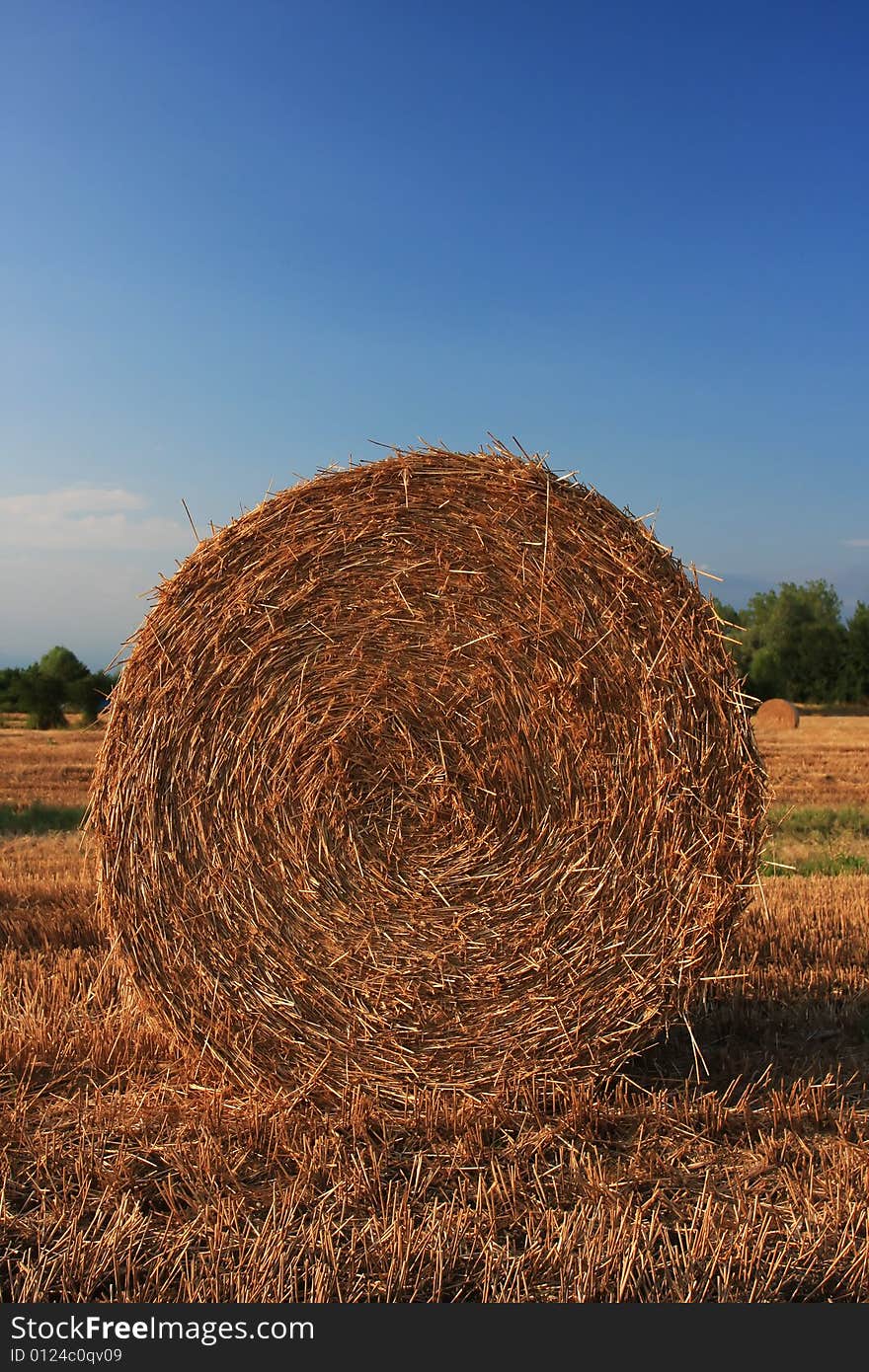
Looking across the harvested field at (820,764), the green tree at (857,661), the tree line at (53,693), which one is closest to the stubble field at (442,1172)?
the harvested field at (820,764)

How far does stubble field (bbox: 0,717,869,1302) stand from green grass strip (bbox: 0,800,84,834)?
245 inches

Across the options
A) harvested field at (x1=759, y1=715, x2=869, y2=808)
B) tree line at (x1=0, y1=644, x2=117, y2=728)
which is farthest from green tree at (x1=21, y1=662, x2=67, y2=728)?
harvested field at (x1=759, y1=715, x2=869, y2=808)

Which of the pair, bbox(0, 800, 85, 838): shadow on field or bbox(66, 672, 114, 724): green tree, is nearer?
bbox(0, 800, 85, 838): shadow on field

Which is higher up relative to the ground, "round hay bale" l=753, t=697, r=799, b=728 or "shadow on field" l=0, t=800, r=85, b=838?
"round hay bale" l=753, t=697, r=799, b=728

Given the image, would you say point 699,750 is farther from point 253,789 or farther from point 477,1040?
point 253,789

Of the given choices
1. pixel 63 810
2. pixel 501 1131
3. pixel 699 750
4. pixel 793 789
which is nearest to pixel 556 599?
pixel 699 750

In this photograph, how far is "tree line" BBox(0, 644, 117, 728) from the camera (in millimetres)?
35750

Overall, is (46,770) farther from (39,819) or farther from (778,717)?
(778,717)

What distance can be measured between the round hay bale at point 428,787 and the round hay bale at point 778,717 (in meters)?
25.0

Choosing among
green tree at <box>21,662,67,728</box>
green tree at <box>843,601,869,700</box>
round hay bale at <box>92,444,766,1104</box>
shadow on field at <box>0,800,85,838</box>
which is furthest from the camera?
green tree at <box>843,601,869,700</box>

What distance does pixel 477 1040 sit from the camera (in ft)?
14.1

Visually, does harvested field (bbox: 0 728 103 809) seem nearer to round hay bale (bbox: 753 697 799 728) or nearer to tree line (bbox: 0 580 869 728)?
tree line (bbox: 0 580 869 728)

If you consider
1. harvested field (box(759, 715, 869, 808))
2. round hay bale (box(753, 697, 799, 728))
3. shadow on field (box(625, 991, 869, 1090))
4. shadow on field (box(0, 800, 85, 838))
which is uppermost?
round hay bale (box(753, 697, 799, 728))

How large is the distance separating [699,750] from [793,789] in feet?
39.4
